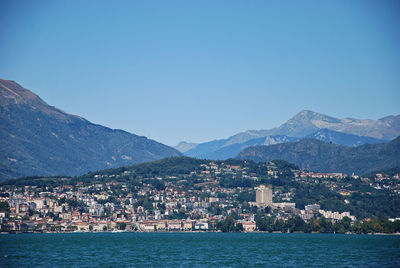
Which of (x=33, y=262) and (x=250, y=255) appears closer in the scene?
(x=33, y=262)

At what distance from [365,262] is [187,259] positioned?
22183 mm

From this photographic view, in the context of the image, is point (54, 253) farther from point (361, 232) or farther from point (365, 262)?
point (361, 232)

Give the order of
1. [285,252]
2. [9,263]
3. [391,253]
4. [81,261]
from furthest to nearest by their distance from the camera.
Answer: [285,252], [391,253], [81,261], [9,263]

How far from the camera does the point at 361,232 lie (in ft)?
610

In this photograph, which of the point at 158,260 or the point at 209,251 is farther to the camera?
the point at 209,251

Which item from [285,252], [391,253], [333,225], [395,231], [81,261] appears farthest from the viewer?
[333,225]

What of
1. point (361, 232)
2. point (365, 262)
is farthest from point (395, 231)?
point (365, 262)

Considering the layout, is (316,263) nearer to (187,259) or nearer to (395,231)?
(187,259)

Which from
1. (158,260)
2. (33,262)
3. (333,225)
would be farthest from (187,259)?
(333,225)

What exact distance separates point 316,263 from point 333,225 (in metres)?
109

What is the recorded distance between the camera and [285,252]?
11144 cm

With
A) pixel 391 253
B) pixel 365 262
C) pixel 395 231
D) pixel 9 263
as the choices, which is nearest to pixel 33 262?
pixel 9 263

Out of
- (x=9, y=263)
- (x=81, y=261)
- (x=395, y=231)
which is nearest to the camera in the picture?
(x=9, y=263)

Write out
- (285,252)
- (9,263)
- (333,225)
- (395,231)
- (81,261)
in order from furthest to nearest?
(333,225)
(395,231)
(285,252)
(81,261)
(9,263)
